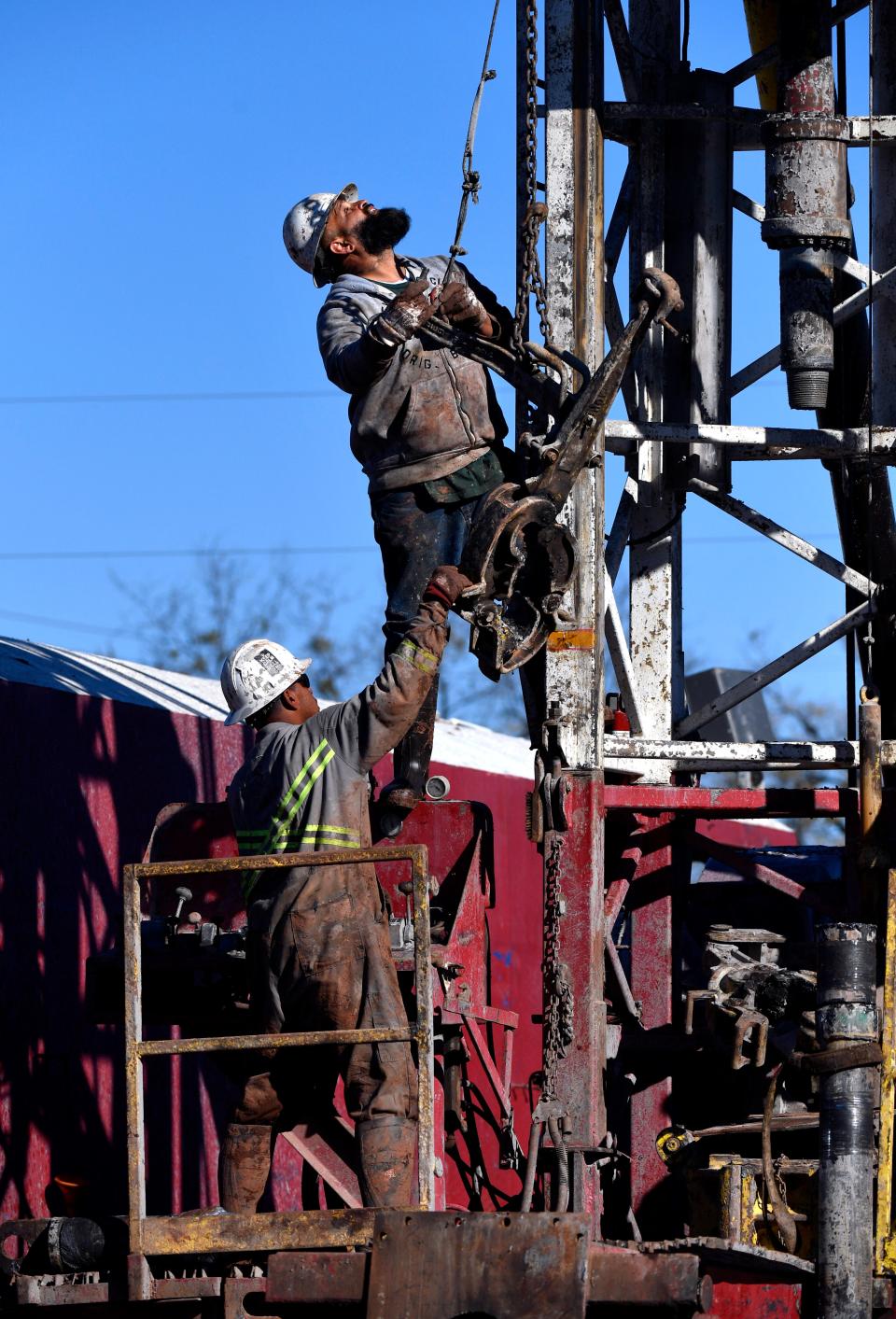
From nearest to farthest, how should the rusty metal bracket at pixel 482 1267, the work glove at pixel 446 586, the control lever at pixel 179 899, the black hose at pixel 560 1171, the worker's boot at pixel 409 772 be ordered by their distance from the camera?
the rusty metal bracket at pixel 482 1267, the black hose at pixel 560 1171, the work glove at pixel 446 586, the control lever at pixel 179 899, the worker's boot at pixel 409 772

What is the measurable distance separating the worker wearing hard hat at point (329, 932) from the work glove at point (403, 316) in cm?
115

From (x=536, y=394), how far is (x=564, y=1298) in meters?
3.64

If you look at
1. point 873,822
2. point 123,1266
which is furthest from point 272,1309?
point 873,822

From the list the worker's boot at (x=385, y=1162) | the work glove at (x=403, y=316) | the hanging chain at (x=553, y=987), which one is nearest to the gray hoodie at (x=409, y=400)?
the work glove at (x=403, y=316)

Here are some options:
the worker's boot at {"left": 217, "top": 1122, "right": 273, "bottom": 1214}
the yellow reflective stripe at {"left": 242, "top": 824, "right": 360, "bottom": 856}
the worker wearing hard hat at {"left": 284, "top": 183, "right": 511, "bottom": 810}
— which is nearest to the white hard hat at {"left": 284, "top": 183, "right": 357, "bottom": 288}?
the worker wearing hard hat at {"left": 284, "top": 183, "right": 511, "bottom": 810}

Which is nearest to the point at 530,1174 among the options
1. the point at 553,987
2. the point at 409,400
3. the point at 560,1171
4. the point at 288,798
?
the point at 560,1171

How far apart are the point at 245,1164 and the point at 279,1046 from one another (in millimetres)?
548

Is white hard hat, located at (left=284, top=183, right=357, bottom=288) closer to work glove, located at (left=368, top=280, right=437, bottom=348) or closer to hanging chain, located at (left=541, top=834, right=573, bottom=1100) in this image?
work glove, located at (left=368, top=280, right=437, bottom=348)

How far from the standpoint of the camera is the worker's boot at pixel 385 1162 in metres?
6.99

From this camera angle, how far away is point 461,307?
8.52 meters

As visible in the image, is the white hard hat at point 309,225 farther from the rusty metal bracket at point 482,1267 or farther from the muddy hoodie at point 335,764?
the rusty metal bracket at point 482,1267

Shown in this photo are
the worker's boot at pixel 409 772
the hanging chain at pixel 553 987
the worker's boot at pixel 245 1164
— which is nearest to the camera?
the worker's boot at pixel 245 1164

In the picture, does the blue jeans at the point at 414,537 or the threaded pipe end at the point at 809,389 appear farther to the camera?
the threaded pipe end at the point at 809,389

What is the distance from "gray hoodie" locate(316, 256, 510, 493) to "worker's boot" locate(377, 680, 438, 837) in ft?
3.21
